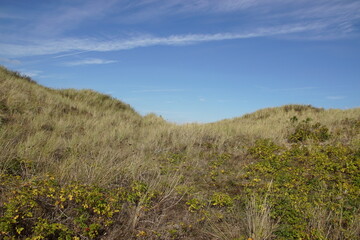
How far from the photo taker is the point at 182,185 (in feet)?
18.4

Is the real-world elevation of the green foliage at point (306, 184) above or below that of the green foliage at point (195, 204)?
above

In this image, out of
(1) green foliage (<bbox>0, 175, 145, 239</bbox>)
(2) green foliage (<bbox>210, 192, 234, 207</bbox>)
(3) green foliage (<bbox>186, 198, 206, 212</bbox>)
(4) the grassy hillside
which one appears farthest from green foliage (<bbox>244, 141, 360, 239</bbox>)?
(1) green foliage (<bbox>0, 175, 145, 239</bbox>)

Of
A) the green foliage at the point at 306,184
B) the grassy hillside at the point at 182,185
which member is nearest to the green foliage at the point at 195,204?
the grassy hillside at the point at 182,185

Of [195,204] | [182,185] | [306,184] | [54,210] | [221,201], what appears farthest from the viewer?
[306,184]

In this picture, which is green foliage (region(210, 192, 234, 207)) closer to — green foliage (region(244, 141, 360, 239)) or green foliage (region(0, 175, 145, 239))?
green foliage (region(244, 141, 360, 239))

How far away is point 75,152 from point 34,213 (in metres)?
3.48

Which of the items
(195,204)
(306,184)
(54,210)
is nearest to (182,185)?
(195,204)

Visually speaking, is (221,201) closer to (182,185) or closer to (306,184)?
(182,185)

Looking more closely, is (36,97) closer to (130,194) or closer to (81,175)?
(81,175)

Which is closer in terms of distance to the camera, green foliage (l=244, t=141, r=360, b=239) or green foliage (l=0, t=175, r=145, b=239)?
green foliage (l=0, t=175, r=145, b=239)

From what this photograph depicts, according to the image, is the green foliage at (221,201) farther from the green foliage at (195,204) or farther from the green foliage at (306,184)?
the green foliage at (306,184)

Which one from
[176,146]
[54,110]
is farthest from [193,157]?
[54,110]

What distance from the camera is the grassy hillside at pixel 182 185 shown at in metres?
3.83

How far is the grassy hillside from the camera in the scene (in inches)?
151
